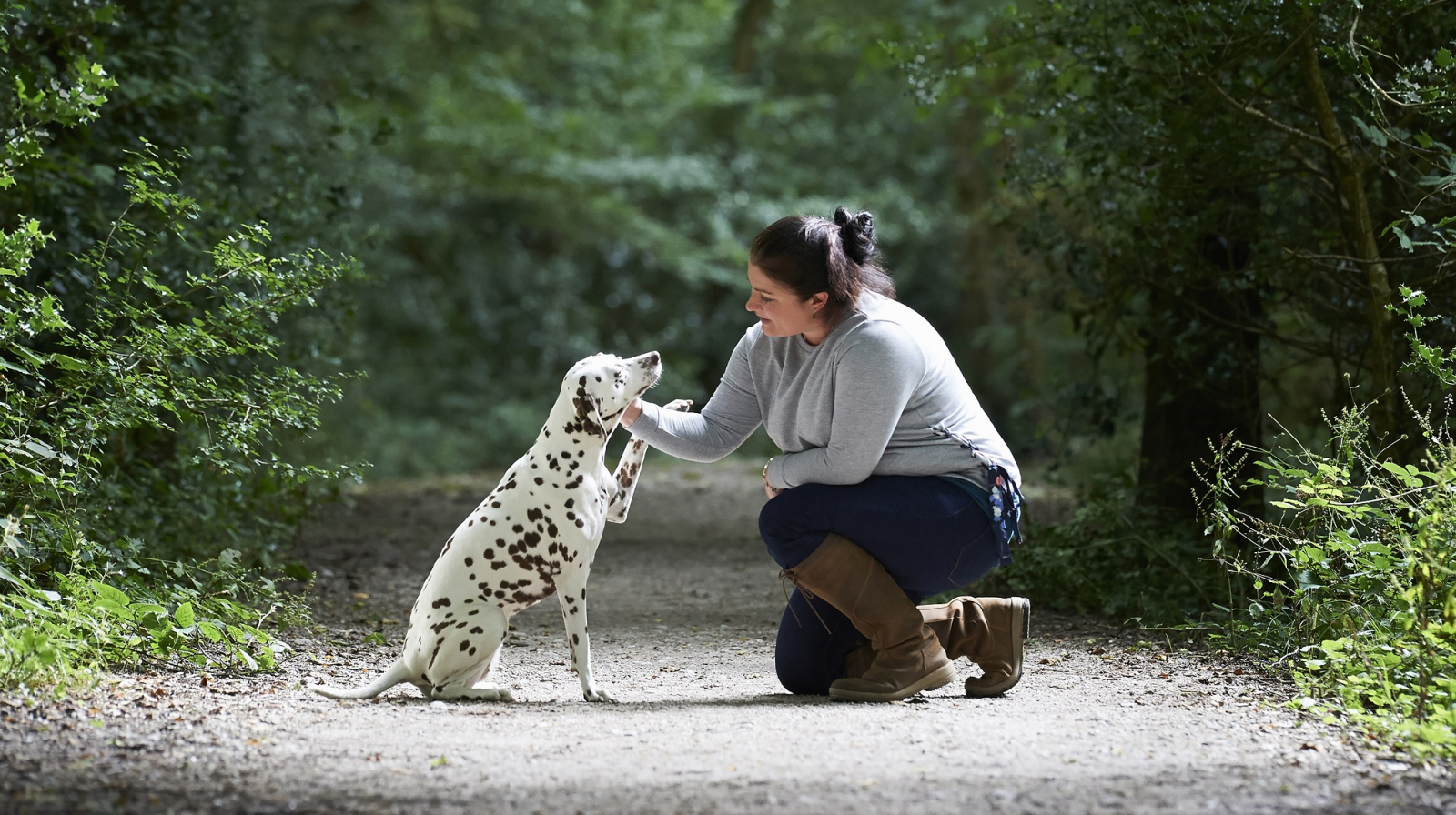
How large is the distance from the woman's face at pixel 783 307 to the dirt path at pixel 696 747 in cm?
120

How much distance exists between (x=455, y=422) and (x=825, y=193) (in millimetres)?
6426

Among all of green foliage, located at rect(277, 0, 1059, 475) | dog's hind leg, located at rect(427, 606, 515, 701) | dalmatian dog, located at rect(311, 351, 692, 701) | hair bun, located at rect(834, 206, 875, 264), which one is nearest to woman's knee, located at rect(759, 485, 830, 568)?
dalmatian dog, located at rect(311, 351, 692, 701)

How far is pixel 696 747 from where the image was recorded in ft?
11.2

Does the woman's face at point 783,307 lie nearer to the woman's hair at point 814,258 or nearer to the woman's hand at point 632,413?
the woman's hair at point 814,258

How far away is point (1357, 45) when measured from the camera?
4.87m

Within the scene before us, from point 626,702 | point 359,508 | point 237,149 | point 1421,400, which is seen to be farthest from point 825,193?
point 626,702

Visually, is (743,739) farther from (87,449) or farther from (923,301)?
(923,301)

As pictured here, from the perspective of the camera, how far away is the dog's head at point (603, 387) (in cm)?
401

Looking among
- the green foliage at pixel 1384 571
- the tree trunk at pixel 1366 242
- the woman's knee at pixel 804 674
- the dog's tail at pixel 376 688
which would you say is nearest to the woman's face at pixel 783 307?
the woman's knee at pixel 804 674

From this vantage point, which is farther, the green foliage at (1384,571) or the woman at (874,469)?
the woman at (874,469)

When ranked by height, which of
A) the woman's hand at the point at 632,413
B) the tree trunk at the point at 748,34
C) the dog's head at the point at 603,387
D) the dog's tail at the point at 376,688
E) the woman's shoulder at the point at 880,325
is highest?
the tree trunk at the point at 748,34

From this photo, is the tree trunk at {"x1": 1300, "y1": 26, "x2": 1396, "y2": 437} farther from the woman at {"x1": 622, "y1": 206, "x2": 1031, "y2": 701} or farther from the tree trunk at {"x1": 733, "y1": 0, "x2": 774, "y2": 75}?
the tree trunk at {"x1": 733, "y1": 0, "x2": 774, "y2": 75}

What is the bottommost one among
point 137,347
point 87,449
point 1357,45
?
point 87,449

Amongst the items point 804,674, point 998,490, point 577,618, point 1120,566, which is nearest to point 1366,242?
point 1120,566
